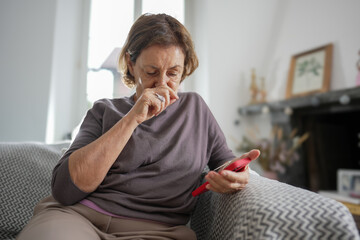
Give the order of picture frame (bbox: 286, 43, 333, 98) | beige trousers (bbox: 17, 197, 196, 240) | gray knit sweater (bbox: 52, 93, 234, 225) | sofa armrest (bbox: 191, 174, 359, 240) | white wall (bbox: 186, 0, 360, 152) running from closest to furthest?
sofa armrest (bbox: 191, 174, 359, 240) < beige trousers (bbox: 17, 197, 196, 240) < gray knit sweater (bbox: 52, 93, 234, 225) < picture frame (bbox: 286, 43, 333, 98) < white wall (bbox: 186, 0, 360, 152)

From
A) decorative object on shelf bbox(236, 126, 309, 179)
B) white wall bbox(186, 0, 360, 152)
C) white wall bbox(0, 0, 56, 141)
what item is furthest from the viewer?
white wall bbox(186, 0, 360, 152)

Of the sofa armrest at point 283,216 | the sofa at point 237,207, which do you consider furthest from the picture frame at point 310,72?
the sofa armrest at point 283,216

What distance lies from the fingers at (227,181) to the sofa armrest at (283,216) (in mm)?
19

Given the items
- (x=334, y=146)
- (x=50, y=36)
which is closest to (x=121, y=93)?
(x=50, y=36)

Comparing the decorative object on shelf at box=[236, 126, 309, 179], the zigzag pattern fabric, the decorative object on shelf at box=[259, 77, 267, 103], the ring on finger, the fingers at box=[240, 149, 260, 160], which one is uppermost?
the decorative object on shelf at box=[259, 77, 267, 103]

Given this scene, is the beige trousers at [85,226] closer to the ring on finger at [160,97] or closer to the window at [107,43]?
the ring on finger at [160,97]

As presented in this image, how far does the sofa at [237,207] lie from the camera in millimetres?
479

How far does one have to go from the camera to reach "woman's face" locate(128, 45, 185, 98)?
862 mm

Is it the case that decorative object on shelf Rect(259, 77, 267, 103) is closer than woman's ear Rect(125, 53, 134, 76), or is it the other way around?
woman's ear Rect(125, 53, 134, 76)

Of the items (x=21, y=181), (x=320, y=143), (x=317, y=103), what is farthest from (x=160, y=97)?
(x=320, y=143)

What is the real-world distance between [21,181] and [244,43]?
9.31ft

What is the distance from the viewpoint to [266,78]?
3.22 m

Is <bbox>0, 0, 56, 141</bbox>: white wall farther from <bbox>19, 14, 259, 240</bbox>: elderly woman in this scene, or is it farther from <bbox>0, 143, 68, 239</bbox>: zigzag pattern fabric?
<bbox>19, 14, 259, 240</bbox>: elderly woman

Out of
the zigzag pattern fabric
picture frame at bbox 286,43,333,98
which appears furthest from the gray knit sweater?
picture frame at bbox 286,43,333,98
